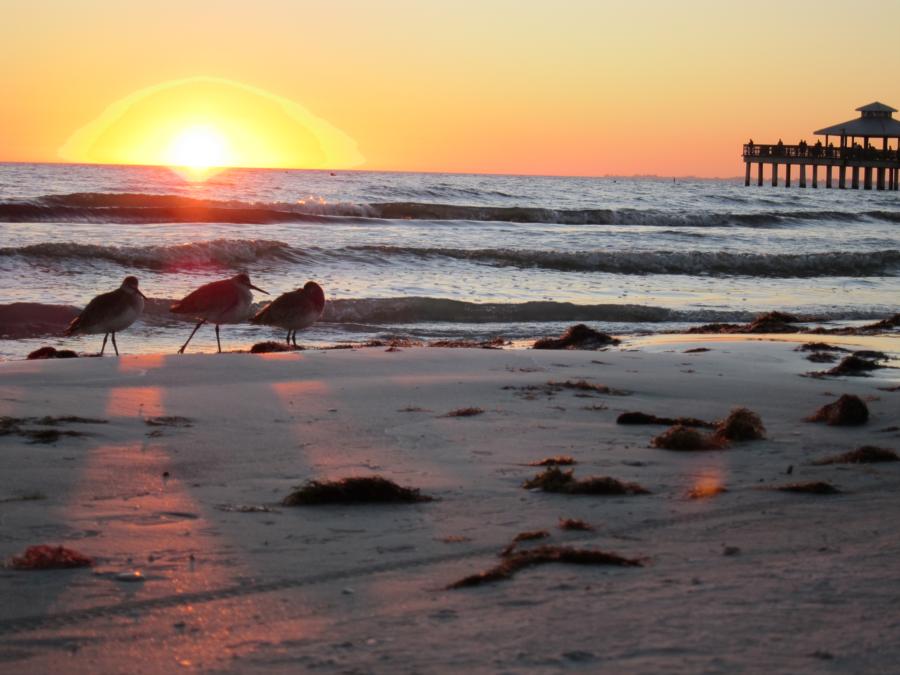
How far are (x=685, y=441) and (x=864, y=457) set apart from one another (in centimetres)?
79

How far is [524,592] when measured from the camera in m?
3.38

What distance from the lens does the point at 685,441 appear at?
5566 mm

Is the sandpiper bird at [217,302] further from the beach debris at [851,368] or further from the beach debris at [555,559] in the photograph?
the beach debris at [555,559]

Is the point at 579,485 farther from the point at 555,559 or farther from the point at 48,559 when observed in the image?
the point at 48,559

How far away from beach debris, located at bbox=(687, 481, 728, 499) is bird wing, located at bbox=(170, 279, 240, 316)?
260 inches

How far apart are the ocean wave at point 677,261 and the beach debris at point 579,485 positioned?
679 inches

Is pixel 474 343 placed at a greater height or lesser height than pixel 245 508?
lesser

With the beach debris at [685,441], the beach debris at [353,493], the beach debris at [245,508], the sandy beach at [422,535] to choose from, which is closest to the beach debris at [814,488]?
the sandy beach at [422,535]

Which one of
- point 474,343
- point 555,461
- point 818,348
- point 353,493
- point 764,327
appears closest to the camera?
point 353,493

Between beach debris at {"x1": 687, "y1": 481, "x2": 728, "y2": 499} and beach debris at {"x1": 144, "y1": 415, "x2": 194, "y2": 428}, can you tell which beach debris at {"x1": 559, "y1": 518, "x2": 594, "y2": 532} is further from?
beach debris at {"x1": 144, "y1": 415, "x2": 194, "y2": 428}

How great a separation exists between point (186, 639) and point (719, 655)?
4.30ft

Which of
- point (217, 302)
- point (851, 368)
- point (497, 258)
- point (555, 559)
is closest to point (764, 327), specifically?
point (851, 368)

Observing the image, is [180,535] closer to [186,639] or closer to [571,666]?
[186,639]

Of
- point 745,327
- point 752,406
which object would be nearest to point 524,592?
point 752,406
